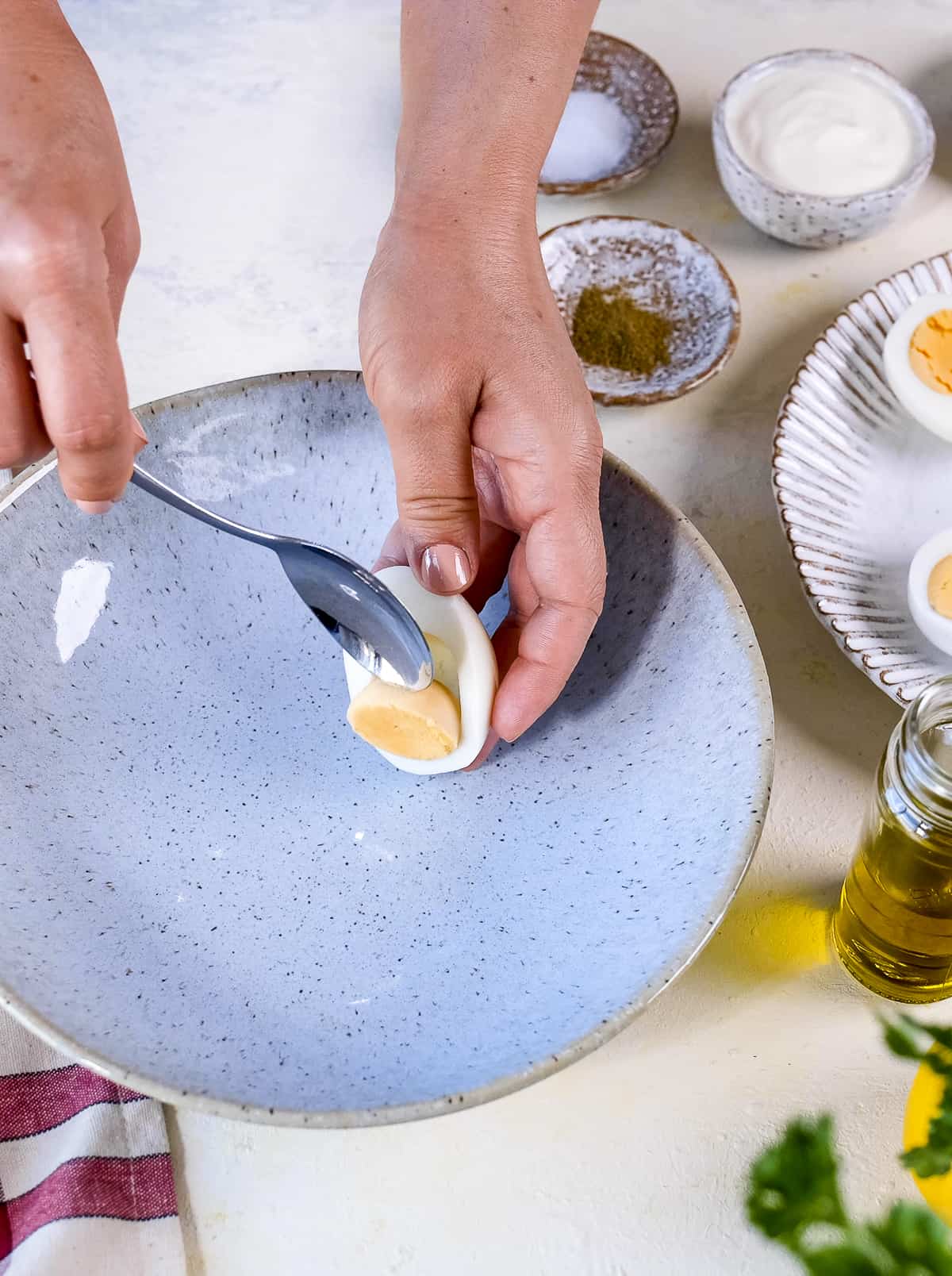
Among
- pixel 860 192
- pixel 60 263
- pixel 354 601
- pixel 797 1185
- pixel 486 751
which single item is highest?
pixel 60 263

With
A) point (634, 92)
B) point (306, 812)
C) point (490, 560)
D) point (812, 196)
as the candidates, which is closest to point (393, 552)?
point (490, 560)

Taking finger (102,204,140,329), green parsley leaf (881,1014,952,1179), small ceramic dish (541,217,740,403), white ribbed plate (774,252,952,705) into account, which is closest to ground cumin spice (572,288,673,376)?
small ceramic dish (541,217,740,403)

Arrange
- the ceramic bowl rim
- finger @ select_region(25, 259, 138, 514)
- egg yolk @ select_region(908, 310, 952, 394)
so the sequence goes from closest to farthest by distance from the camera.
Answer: finger @ select_region(25, 259, 138, 514)
egg yolk @ select_region(908, 310, 952, 394)
the ceramic bowl rim

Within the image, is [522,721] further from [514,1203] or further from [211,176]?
[211,176]

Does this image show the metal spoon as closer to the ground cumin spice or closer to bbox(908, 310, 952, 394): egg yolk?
the ground cumin spice

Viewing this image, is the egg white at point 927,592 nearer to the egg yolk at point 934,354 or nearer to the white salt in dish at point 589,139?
the egg yolk at point 934,354

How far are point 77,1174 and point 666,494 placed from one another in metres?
0.64

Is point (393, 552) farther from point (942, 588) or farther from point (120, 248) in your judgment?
point (942, 588)

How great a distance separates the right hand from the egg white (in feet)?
1.74

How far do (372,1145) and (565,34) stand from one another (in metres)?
0.78

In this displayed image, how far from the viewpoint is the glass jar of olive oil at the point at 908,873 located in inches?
25.1

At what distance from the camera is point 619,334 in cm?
101

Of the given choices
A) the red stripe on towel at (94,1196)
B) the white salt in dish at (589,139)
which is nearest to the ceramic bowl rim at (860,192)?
the white salt in dish at (589,139)

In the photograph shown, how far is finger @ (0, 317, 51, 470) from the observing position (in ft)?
1.93
